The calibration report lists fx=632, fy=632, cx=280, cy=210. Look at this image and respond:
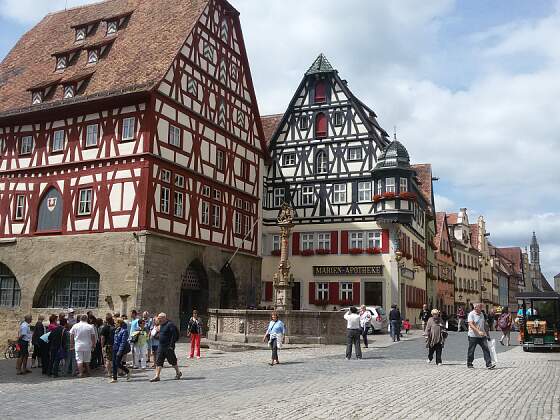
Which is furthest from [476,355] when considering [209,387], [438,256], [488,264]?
[488,264]

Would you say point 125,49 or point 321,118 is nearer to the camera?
point 125,49

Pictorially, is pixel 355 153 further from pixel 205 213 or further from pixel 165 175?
pixel 165 175

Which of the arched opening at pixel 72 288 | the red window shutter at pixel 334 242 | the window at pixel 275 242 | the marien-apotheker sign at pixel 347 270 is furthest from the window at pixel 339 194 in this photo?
the arched opening at pixel 72 288

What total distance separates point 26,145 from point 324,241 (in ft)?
59.6

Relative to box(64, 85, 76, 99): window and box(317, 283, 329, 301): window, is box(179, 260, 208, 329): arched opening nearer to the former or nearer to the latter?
box(317, 283, 329, 301): window

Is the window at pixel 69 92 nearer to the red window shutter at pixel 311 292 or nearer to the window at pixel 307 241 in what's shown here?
the window at pixel 307 241

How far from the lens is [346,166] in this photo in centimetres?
3978

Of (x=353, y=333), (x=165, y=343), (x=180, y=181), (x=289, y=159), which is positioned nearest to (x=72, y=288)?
(x=180, y=181)

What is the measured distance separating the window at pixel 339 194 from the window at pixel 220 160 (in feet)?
27.7

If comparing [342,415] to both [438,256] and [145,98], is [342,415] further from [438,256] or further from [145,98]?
[438,256]

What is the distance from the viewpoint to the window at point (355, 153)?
39.5m

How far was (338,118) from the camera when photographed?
40.3 metres

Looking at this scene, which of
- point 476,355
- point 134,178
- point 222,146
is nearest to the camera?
point 476,355

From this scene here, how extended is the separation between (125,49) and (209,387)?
2305cm
